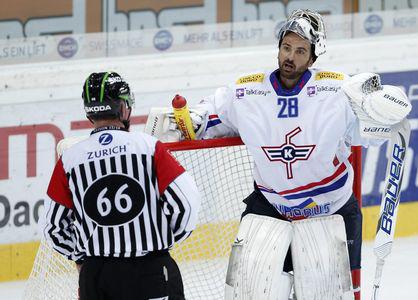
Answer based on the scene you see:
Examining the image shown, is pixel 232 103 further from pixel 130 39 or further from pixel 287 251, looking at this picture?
pixel 130 39

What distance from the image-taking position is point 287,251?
3738 millimetres

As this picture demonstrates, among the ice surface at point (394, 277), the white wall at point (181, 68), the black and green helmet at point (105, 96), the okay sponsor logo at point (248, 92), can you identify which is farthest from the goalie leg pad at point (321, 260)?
the white wall at point (181, 68)

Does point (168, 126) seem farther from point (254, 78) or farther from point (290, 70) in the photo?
point (290, 70)

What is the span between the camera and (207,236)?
4441mm

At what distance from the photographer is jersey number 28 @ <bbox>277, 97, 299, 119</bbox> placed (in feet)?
12.2

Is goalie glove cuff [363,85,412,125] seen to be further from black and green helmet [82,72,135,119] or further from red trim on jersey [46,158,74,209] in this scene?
red trim on jersey [46,158,74,209]

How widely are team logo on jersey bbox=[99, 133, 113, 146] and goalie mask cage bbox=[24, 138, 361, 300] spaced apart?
673 millimetres

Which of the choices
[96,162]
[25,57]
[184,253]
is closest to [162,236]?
[96,162]

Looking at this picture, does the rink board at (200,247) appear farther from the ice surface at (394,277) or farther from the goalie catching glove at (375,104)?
the goalie catching glove at (375,104)

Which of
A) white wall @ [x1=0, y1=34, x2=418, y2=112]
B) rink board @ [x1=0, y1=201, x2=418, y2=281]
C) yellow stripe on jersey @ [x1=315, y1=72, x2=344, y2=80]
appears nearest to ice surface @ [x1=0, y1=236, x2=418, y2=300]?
rink board @ [x1=0, y1=201, x2=418, y2=281]

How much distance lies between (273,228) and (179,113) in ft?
1.57

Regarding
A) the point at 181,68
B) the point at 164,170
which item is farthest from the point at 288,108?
A: the point at 181,68

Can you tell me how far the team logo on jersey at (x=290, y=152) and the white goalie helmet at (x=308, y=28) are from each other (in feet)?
0.89

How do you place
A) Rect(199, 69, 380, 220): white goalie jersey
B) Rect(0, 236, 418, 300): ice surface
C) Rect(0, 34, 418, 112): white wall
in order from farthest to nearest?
1. Rect(0, 34, 418, 112): white wall
2. Rect(0, 236, 418, 300): ice surface
3. Rect(199, 69, 380, 220): white goalie jersey
